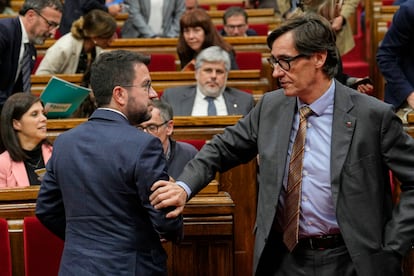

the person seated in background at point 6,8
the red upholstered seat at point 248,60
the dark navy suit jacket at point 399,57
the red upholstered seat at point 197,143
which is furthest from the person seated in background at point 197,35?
the person seated in background at point 6,8

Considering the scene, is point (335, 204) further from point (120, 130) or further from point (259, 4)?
point (259, 4)

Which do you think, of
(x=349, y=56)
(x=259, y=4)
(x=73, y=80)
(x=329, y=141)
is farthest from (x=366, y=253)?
(x=259, y=4)

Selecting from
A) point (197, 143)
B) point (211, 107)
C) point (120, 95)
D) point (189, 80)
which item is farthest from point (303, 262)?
point (189, 80)

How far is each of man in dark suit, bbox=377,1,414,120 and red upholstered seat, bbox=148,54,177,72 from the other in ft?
6.42

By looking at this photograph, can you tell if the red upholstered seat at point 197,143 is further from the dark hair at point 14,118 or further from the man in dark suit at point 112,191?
the man in dark suit at point 112,191

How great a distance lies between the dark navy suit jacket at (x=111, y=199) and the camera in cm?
175

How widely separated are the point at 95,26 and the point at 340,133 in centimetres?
255

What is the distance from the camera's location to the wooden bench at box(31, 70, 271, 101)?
4020mm

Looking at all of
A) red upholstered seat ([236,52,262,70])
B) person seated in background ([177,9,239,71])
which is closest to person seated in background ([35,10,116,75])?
person seated in background ([177,9,239,71])

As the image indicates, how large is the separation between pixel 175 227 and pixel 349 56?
445 centimetres

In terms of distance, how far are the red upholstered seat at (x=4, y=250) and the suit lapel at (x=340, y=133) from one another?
3.07 ft

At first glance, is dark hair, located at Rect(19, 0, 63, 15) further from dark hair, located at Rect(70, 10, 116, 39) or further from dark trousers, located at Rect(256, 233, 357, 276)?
dark trousers, located at Rect(256, 233, 357, 276)

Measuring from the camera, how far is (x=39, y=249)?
2.20 m

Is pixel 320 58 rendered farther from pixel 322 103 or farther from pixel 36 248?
pixel 36 248
